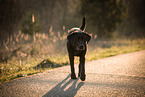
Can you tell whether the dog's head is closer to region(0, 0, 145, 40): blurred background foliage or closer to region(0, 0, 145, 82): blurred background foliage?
region(0, 0, 145, 82): blurred background foliage

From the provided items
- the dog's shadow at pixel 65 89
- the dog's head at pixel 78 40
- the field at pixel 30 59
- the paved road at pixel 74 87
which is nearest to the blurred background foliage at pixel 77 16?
the field at pixel 30 59

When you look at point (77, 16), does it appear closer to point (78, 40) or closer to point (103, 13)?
point (103, 13)

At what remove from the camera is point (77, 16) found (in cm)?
2491

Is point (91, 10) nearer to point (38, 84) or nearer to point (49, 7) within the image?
point (38, 84)

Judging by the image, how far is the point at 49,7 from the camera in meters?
44.0

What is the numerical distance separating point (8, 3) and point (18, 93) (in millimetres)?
43840

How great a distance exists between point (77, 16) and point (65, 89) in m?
23.1

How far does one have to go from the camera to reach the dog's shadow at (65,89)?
2.69 m

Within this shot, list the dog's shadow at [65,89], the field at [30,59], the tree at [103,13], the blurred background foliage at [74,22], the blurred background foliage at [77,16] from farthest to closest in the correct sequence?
the blurred background foliage at [77,16] < the tree at [103,13] < the blurred background foliage at [74,22] < the field at [30,59] < the dog's shadow at [65,89]

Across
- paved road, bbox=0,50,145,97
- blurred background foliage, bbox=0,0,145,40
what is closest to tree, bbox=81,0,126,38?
blurred background foliage, bbox=0,0,145,40

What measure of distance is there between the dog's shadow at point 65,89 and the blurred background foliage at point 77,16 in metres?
18.0

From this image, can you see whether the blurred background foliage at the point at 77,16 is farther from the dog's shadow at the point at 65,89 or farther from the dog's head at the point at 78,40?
the dog's shadow at the point at 65,89

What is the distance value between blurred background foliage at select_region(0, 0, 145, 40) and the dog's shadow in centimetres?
1799

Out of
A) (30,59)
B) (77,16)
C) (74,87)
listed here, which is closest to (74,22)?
(77,16)
